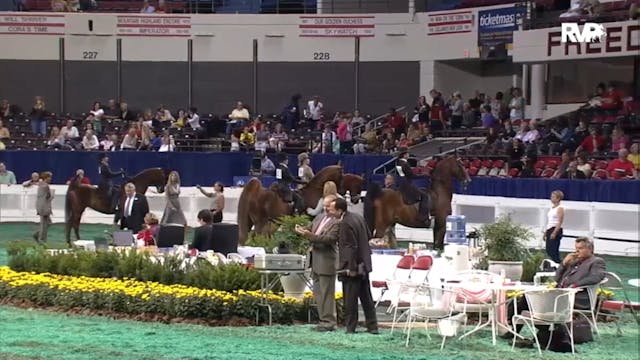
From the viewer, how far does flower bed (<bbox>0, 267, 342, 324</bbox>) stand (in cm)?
1753

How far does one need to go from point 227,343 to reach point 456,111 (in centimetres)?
2850

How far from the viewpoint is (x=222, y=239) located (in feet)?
68.4

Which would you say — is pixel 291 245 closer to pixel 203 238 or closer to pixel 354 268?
pixel 203 238

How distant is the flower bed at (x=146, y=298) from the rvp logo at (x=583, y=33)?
810 inches

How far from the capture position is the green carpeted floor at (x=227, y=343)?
15.0 meters

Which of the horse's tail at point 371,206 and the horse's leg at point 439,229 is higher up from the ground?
the horse's tail at point 371,206

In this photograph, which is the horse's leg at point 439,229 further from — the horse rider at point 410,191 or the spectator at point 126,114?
the spectator at point 126,114

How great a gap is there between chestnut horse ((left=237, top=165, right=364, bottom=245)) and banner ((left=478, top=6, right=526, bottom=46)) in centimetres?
1636

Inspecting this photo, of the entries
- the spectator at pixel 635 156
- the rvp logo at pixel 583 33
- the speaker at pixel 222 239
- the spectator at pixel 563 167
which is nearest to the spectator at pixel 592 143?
the spectator at pixel 563 167

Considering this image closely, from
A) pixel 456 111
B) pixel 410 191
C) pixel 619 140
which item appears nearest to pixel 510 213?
pixel 410 191

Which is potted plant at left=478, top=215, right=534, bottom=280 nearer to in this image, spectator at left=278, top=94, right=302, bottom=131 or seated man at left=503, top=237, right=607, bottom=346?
seated man at left=503, top=237, right=607, bottom=346

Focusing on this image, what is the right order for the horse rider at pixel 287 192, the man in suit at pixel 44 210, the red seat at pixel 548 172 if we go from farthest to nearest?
the red seat at pixel 548 172, the man in suit at pixel 44 210, the horse rider at pixel 287 192

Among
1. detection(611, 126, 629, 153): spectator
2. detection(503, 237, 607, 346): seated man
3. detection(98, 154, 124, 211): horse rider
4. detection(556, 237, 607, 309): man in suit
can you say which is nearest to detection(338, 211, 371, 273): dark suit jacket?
detection(503, 237, 607, 346): seated man

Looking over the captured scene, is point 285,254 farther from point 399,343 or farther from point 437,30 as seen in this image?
point 437,30
